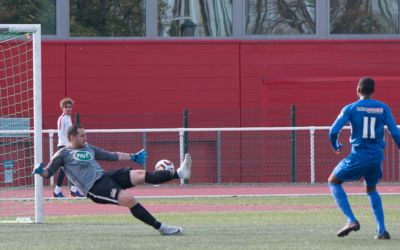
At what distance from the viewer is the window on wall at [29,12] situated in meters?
27.4

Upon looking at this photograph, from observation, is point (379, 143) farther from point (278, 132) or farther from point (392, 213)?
point (278, 132)

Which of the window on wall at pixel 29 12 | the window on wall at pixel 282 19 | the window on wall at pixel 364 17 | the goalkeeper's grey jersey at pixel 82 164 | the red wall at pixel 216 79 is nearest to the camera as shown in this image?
the goalkeeper's grey jersey at pixel 82 164

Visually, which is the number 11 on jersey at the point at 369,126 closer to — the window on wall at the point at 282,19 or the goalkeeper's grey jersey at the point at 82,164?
the goalkeeper's grey jersey at the point at 82,164

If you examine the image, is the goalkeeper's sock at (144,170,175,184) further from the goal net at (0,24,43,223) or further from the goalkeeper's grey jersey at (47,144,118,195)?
the goal net at (0,24,43,223)

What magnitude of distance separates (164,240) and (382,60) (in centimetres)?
1620

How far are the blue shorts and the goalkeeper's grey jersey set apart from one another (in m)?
2.96

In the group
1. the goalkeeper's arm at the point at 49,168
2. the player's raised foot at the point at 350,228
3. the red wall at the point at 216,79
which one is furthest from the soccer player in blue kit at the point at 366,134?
the red wall at the point at 216,79

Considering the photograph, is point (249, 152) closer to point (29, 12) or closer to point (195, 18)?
point (195, 18)

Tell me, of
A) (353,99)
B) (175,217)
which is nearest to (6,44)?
(353,99)

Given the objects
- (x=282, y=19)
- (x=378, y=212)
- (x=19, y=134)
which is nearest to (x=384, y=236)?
(x=378, y=212)

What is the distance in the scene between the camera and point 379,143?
512 inches

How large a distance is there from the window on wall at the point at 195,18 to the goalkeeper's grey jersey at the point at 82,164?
1377cm

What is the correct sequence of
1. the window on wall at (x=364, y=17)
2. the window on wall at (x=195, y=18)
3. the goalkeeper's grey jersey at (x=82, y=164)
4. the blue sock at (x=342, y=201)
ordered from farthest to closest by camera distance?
the window on wall at (x=364, y=17)
the window on wall at (x=195, y=18)
the goalkeeper's grey jersey at (x=82, y=164)
the blue sock at (x=342, y=201)

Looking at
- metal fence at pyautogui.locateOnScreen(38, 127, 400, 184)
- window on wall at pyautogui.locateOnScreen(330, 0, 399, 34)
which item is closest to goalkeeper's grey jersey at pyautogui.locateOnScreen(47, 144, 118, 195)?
metal fence at pyautogui.locateOnScreen(38, 127, 400, 184)
